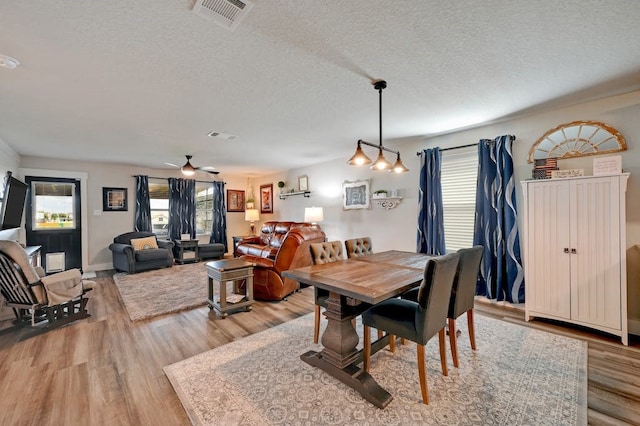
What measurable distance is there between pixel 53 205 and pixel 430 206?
7.66 meters

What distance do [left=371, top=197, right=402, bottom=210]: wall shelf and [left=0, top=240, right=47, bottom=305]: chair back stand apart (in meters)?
4.68

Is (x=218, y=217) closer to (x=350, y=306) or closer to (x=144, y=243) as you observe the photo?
(x=144, y=243)

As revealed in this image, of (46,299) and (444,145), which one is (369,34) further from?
(46,299)

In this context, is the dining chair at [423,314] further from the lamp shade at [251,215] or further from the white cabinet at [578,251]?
the lamp shade at [251,215]

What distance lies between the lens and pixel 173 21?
1705 millimetres

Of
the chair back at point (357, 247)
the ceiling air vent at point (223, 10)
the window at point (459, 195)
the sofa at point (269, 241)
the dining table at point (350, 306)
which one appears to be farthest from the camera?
the sofa at point (269, 241)

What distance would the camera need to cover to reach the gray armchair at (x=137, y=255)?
571cm

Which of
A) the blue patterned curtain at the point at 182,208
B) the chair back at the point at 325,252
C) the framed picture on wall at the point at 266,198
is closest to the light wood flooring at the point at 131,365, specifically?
the chair back at the point at 325,252

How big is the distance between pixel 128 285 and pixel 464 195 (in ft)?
19.2

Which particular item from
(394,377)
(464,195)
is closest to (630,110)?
(464,195)

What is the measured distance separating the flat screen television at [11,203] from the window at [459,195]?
6312 millimetres

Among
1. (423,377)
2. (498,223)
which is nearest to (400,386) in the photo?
(423,377)

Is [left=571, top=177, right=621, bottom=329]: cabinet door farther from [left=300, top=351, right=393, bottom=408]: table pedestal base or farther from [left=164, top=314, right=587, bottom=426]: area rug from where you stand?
[left=300, top=351, right=393, bottom=408]: table pedestal base

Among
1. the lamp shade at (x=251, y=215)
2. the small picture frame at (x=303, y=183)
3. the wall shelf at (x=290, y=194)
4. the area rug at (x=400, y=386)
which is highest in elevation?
the small picture frame at (x=303, y=183)
